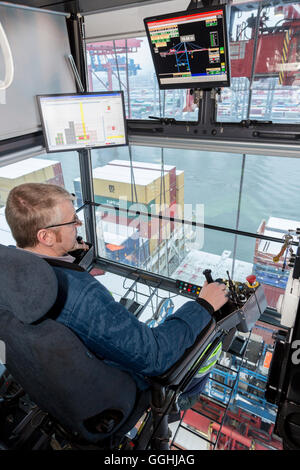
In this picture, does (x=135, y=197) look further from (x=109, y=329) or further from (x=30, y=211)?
(x=109, y=329)

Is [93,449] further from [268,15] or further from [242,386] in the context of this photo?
[268,15]

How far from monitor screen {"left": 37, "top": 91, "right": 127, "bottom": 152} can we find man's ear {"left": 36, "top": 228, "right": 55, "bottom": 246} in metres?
2.26

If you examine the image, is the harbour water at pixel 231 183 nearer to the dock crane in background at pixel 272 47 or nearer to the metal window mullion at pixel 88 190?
the metal window mullion at pixel 88 190

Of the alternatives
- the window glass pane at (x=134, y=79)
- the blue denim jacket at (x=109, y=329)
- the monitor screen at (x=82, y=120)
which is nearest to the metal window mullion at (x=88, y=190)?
the monitor screen at (x=82, y=120)

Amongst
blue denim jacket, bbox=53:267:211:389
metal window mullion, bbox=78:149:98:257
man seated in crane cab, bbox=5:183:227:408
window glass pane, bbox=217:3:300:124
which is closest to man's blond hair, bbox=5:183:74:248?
Answer: man seated in crane cab, bbox=5:183:227:408

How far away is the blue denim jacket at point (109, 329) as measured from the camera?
955 millimetres

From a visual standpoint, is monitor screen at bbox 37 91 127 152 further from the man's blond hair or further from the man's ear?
the man's ear

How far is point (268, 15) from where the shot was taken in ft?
8.13

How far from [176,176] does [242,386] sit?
121 inches

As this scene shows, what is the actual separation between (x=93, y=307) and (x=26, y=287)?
0.24 metres

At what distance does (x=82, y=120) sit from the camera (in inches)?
126

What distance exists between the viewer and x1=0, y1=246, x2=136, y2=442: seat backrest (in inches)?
32.1

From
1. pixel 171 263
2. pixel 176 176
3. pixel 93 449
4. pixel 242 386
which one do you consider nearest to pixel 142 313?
pixel 171 263

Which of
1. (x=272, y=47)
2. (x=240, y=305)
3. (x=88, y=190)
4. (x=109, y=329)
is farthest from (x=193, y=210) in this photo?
(x=109, y=329)
